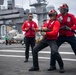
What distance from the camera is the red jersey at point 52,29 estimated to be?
767 centimetres

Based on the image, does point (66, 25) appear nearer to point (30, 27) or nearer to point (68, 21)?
point (68, 21)

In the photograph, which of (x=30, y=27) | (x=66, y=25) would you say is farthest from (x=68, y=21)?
(x=30, y=27)

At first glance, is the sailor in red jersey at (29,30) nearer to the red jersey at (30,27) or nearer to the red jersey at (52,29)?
the red jersey at (30,27)

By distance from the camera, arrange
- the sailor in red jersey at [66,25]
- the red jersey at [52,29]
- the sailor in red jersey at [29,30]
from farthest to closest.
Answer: the sailor in red jersey at [29,30] → the sailor in red jersey at [66,25] → the red jersey at [52,29]

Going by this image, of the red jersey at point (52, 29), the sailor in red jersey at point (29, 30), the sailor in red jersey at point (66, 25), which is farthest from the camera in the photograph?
the sailor in red jersey at point (29, 30)

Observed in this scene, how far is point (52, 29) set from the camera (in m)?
7.84

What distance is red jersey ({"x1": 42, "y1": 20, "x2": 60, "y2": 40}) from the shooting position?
7.67 meters

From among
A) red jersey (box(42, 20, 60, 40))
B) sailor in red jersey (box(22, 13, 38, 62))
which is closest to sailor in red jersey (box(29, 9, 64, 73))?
red jersey (box(42, 20, 60, 40))

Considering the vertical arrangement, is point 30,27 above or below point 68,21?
below

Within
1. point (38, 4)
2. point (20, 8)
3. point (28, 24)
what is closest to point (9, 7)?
point (20, 8)

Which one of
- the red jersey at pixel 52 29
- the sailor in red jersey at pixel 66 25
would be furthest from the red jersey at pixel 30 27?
the red jersey at pixel 52 29

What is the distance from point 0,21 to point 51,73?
105 m

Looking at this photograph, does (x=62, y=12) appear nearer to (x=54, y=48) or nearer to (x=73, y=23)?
(x=73, y=23)

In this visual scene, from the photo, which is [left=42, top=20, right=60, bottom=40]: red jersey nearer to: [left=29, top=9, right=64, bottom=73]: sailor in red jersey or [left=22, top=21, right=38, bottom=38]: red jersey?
[left=29, top=9, right=64, bottom=73]: sailor in red jersey
